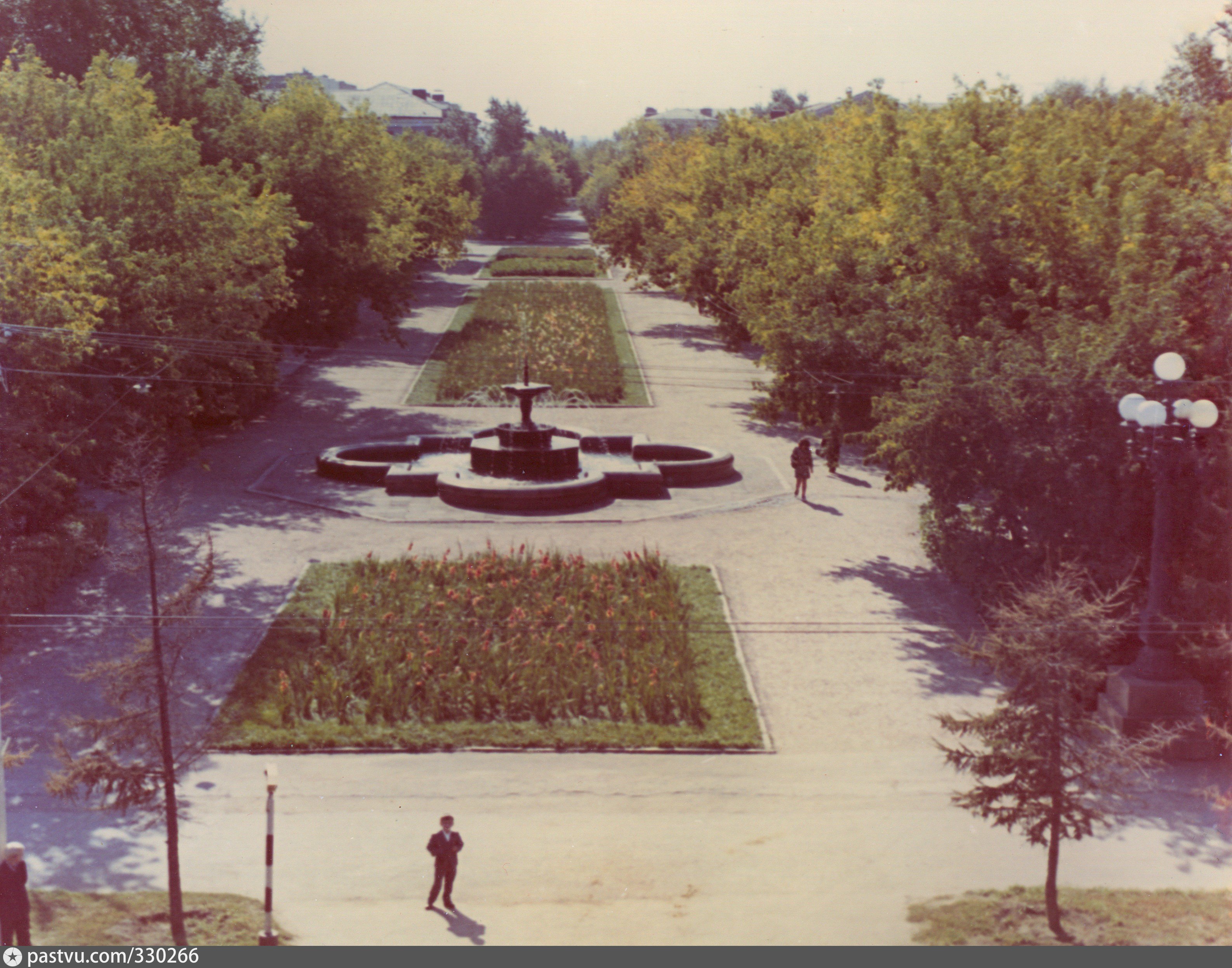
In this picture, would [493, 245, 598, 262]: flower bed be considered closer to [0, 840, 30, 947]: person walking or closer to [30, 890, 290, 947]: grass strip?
[30, 890, 290, 947]: grass strip

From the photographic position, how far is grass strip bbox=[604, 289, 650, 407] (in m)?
36.6

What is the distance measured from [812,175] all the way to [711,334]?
20.1 m

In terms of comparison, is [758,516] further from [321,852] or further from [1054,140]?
[321,852]

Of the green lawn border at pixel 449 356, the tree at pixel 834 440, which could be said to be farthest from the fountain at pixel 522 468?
the green lawn border at pixel 449 356

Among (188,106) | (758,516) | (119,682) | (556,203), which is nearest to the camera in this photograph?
(119,682)

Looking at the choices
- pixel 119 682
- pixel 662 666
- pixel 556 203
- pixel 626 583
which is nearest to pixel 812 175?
pixel 626 583

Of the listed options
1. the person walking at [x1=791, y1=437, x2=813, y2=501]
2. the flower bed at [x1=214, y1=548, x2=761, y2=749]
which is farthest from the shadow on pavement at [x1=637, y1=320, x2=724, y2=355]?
the flower bed at [x1=214, y1=548, x2=761, y2=749]

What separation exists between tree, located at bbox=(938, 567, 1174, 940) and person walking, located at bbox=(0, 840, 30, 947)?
26.0 feet

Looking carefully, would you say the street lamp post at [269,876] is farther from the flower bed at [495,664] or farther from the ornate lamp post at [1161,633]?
the ornate lamp post at [1161,633]

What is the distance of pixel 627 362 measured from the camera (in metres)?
43.5

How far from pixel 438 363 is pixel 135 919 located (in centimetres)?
3341

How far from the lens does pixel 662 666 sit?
642 inches

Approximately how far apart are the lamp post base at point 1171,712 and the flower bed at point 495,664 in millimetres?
4521

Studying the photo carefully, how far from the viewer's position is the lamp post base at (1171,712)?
14.2 m
